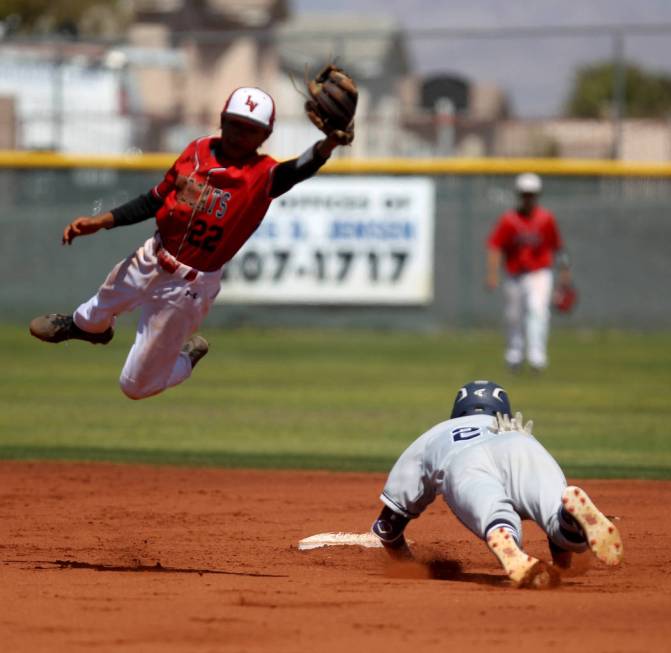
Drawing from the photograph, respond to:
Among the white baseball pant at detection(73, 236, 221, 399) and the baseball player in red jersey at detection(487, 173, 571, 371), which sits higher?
the white baseball pant at detection(73, 236, 221, 399)

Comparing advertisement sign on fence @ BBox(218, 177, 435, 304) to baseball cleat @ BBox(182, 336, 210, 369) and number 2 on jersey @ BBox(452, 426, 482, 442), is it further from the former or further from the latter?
number 2 on jersey @ BBox(452, 426, 482, 442)

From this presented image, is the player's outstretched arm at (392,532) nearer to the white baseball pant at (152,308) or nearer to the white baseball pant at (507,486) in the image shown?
the white baseball pant at (507,486)


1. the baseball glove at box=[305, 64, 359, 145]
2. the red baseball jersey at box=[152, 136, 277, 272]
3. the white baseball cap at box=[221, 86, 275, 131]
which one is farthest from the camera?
the red baseball jersey at box=[152, 136, 277, 272]

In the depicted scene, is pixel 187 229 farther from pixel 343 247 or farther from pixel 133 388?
pixel 343 247

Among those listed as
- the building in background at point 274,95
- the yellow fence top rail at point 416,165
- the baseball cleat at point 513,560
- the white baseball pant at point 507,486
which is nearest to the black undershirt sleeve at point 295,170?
the white baseball pant at point 507,486

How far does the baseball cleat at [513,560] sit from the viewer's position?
5422 millimetres

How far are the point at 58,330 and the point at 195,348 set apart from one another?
0.85m

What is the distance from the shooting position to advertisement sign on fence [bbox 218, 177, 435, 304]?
2208cm

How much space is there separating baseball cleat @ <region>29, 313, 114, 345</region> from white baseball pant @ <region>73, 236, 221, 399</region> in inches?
2.1

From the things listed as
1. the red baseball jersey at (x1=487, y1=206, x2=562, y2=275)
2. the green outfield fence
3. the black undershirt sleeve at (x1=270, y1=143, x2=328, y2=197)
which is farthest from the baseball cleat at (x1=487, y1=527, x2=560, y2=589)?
the green outfield fence

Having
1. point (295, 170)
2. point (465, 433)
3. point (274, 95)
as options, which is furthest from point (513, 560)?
point (274, 95)

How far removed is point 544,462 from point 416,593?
2.50 feet

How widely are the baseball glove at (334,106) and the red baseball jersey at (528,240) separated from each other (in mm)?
10235

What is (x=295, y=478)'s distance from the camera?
9.59m
